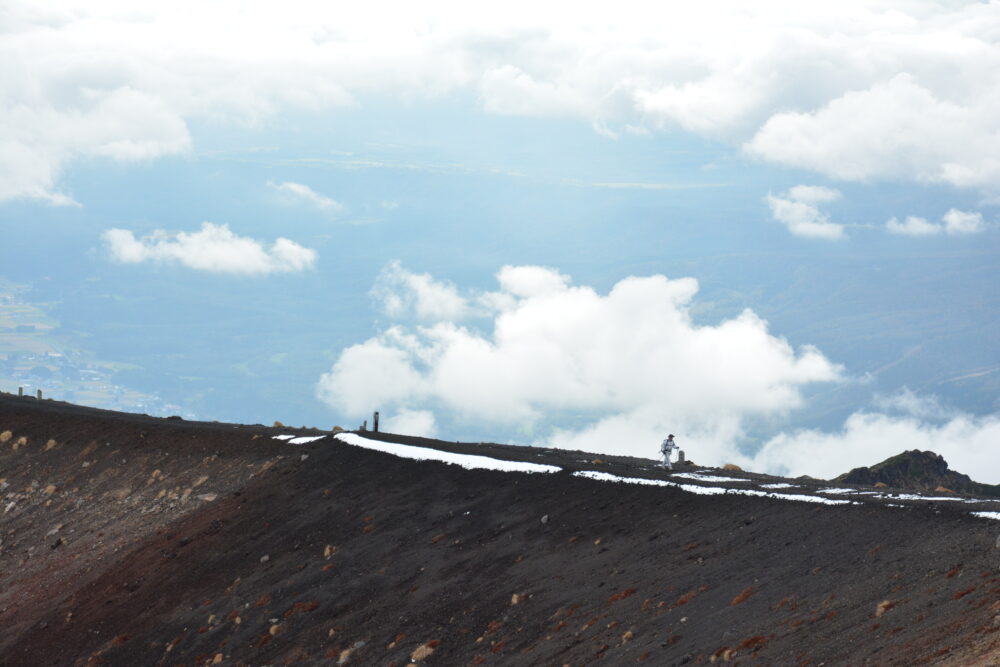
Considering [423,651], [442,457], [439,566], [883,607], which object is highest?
[442,457]

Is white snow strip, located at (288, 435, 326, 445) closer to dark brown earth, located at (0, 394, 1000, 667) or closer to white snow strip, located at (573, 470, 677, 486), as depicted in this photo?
dark brown earth, located at (0, 394, 1000, 667)

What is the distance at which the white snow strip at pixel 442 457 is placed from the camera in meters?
38.6

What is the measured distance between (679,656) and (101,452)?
39.0m

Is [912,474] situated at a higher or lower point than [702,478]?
higher

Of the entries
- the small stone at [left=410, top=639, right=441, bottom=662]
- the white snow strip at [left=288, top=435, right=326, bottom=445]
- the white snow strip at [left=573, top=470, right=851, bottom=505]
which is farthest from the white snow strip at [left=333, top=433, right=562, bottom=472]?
the small stone at [left=410, top=639, right=441, bottom=662]

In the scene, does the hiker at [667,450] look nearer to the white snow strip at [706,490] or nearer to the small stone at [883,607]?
the white snow strip at [706,490]

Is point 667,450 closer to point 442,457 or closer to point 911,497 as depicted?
point 442,457

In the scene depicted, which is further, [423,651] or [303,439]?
[303,439]

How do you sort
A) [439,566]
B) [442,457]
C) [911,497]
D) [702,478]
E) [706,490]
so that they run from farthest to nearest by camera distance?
[442,457] < [702,478] < [439,566] < [706,490] < [911,497]

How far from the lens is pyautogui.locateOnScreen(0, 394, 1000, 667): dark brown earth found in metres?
21.1

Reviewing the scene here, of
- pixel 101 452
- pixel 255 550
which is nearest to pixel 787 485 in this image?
pixel 255 550

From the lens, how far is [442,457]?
139ft

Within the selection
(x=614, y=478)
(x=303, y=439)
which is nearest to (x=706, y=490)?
(x=614, y=478)

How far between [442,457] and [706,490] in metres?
13.3
